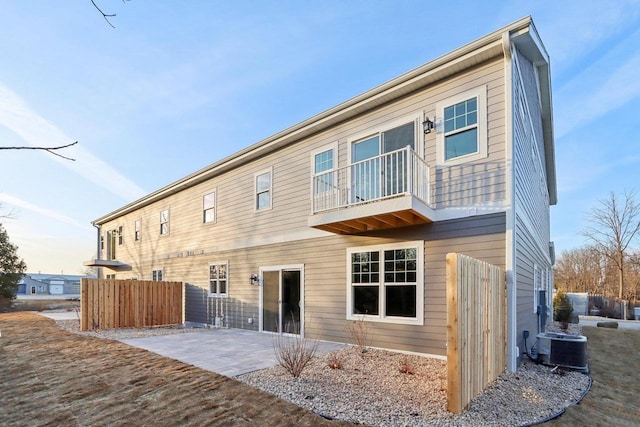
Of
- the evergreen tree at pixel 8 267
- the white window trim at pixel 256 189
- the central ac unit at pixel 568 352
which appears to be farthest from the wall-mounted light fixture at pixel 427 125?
the evergreen tree at pixel 8 267

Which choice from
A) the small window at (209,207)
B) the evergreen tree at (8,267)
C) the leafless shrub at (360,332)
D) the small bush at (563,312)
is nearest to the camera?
the leafless shrub at (360,332)

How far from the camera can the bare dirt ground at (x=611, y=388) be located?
4531 millimetres

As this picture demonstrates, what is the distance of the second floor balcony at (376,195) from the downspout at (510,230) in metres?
1.40

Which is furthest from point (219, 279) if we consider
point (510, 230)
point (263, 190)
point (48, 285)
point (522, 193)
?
point (48, 285)

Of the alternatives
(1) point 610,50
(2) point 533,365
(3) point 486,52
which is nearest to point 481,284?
(2) point 533,365

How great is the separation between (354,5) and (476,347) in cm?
715

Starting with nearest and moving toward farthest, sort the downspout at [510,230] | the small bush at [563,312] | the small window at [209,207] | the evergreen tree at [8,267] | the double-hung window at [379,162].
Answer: the downspout at [510,230], the double-hung window at [379,162], the small window at [209,207], the small bush at [563,312], the evergreen tree at [8,267]

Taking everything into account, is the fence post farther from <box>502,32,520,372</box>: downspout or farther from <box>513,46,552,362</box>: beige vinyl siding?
<box>513,46,552,362</box>: beige vinyl siding

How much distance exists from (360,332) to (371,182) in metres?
3.35

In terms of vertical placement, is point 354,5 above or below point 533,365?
above

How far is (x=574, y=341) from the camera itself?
6.45 metres

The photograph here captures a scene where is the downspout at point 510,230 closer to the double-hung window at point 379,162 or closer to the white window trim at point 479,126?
the white window trim at point 479,126

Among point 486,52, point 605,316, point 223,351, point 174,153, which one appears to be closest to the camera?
point 486,52

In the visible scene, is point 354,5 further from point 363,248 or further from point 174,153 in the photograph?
point 174,153
